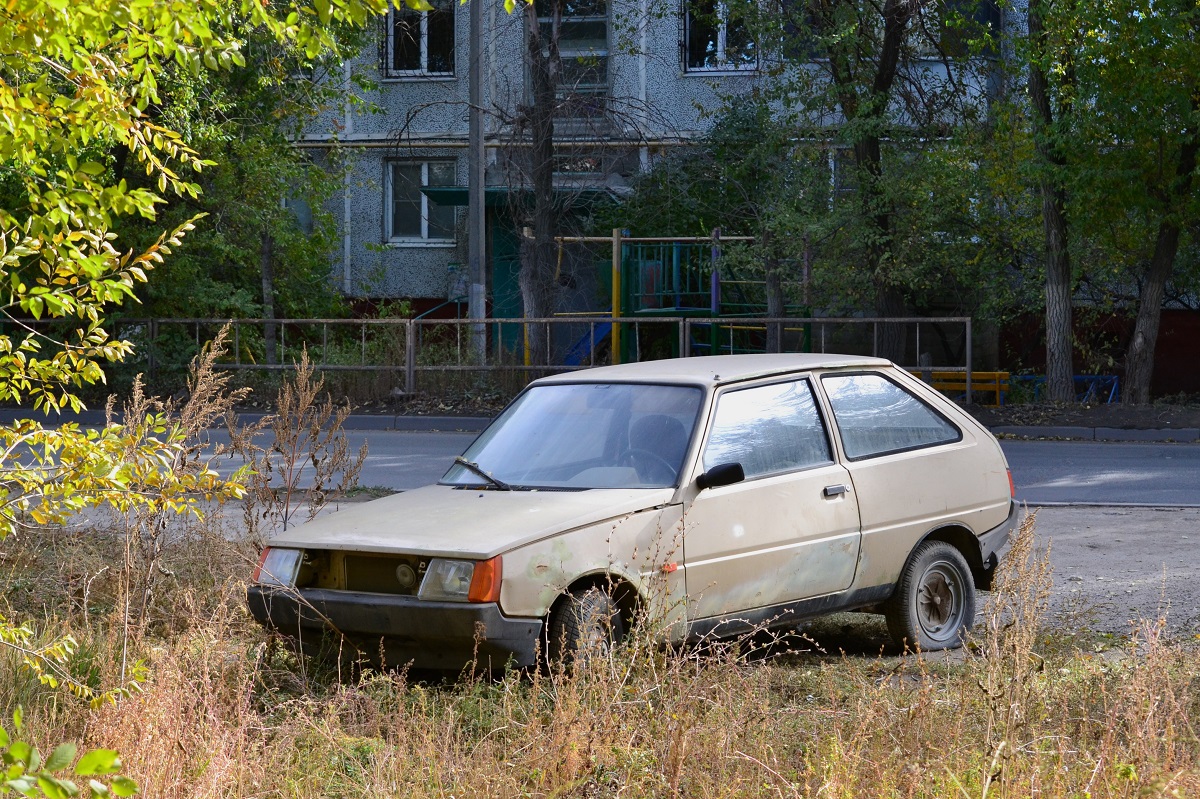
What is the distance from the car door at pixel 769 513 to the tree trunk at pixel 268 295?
54.8 ft

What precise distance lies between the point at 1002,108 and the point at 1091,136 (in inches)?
90.7

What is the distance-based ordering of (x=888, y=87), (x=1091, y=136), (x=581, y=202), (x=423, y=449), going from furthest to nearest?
(x=581, y=202)
(x=888, y=87)
(x=1091, y=136)
(x=423, y=449)

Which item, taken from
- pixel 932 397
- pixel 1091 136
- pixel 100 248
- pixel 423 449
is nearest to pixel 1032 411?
pixel 1091 136

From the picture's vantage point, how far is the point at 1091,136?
17.5 meters

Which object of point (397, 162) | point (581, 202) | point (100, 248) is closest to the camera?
point (100, 248)

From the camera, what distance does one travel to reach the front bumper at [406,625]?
4770 millimetres

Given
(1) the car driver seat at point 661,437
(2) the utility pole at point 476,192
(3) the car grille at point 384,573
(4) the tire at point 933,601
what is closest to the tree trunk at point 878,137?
(2) the utility pole at point 476,192

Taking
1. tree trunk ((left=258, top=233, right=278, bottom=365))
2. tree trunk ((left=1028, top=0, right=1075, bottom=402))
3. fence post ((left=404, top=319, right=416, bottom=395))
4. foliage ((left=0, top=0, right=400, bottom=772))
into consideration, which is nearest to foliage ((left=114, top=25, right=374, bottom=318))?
tree trunk ((left=258, top=233, right=278, bottom=365))

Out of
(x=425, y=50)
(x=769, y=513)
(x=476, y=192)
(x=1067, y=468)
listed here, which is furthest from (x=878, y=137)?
(x=769, y=513)

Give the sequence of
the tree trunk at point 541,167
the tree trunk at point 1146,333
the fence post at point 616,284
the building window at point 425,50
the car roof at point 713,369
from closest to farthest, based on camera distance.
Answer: the car roof at point 713,369
the tree trunk at point 1146,333
the fence post at point 616,284
the tree trunk at point 541,167
the building window at point 425,50

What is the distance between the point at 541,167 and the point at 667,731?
63.4 feet

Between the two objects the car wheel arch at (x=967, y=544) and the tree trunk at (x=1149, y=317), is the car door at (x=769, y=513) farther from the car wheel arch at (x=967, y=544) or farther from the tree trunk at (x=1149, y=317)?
the tree trunk at (x=1149, y=317)

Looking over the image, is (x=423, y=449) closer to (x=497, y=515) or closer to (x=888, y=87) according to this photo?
A: (x=888, y=87)

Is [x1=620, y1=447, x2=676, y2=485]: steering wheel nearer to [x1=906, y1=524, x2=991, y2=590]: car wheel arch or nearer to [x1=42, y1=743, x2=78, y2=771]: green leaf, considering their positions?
[x1=906, y1=524, x2=991, y2=590]: car wheel arch
